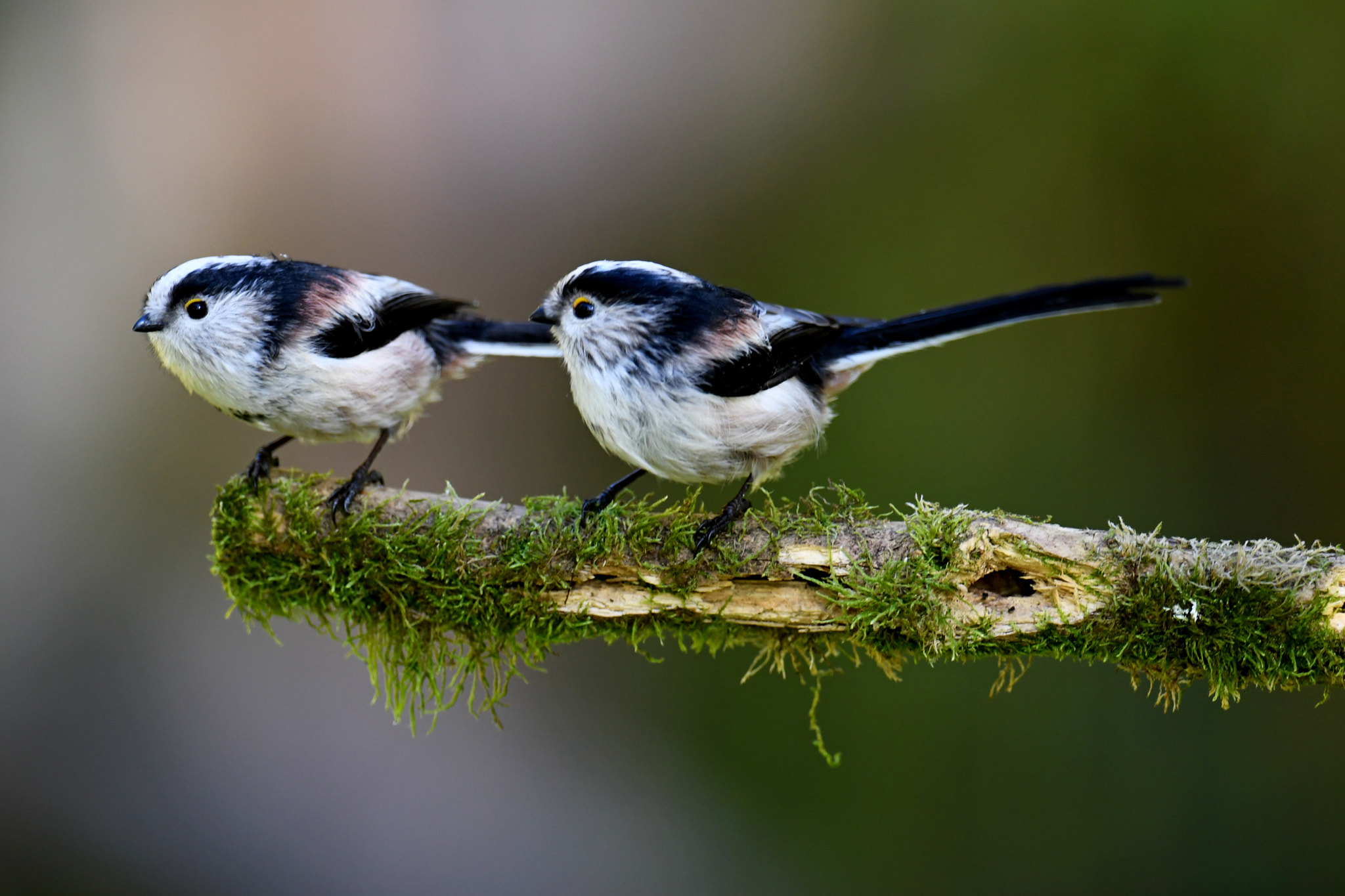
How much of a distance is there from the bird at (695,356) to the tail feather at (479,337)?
40cm

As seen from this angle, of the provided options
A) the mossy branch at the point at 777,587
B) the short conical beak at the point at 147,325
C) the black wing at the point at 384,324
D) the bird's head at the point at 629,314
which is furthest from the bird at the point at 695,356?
the short conical beak at the point at 147,325

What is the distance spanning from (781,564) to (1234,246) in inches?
115

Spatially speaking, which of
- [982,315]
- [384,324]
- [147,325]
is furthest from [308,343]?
[982,315]

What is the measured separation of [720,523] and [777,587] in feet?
0.70

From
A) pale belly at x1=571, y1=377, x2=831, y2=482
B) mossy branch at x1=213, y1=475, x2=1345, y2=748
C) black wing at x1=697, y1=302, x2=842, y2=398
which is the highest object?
black wing at x1=697, y1=302, x2=842, y2=398

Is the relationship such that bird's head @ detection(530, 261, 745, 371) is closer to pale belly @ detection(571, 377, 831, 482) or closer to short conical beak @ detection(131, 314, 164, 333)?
pale belly @ detection(571, 377, 831, 482)

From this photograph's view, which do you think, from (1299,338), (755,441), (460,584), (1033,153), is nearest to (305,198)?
(460,584)

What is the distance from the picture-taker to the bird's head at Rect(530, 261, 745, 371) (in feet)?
6.48

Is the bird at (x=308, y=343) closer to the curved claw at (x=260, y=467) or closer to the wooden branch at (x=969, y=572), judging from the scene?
the curved claw at (x=260, y=467)

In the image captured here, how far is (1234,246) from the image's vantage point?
3682mm

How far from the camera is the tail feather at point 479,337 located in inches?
96.4

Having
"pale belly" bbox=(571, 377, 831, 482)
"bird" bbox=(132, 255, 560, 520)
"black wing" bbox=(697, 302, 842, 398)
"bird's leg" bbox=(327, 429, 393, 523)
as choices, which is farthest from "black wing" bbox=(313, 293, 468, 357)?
"black wing" bbox=(697, 302, 842, 398)

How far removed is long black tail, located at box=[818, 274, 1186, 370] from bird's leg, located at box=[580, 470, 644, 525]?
0.62 m

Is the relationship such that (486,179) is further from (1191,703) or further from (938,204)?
(1191,703)
